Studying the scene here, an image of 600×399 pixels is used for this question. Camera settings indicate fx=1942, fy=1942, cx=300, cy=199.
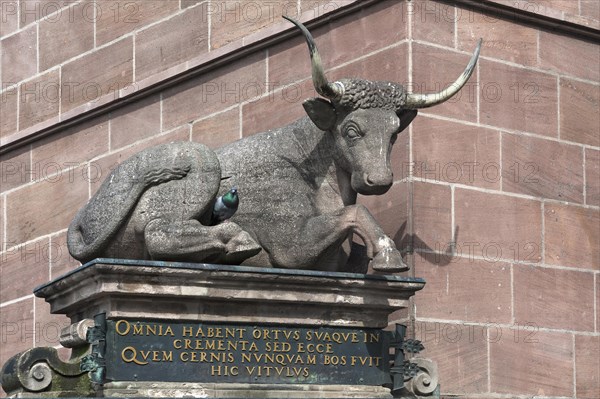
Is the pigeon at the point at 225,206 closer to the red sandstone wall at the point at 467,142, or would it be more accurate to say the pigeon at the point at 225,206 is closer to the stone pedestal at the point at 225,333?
the stone pedestal at the point at 225,333

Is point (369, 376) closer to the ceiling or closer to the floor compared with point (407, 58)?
closer to the floor

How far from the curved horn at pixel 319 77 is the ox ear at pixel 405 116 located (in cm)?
53

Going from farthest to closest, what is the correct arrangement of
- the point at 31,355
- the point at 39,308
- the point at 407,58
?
the point at 39,308, the point at 407,58, the point at 31,355

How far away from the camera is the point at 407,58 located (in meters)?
A: 15.4

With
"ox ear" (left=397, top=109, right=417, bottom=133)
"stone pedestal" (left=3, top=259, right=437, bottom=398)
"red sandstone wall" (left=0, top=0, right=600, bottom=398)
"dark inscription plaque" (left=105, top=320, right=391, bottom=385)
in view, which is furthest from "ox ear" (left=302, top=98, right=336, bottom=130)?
"dark inscription plaque" (left=105, top=320, right=391, bottom=385)

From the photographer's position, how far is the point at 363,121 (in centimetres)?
1372

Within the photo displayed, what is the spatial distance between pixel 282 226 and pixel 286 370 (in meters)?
1.17

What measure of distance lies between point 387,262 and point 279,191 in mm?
1065

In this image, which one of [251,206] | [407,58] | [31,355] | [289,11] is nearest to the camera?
[31,355]

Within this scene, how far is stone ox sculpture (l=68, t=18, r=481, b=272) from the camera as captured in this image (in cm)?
1349

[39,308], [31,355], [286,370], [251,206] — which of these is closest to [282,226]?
[251,206]

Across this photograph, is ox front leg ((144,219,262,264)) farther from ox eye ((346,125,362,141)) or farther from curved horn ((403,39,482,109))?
curved horn ((403,39,482,109))

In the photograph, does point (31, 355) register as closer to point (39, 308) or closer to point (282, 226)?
point (282, 226)

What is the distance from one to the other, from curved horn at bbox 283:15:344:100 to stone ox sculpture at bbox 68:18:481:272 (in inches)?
0.4
